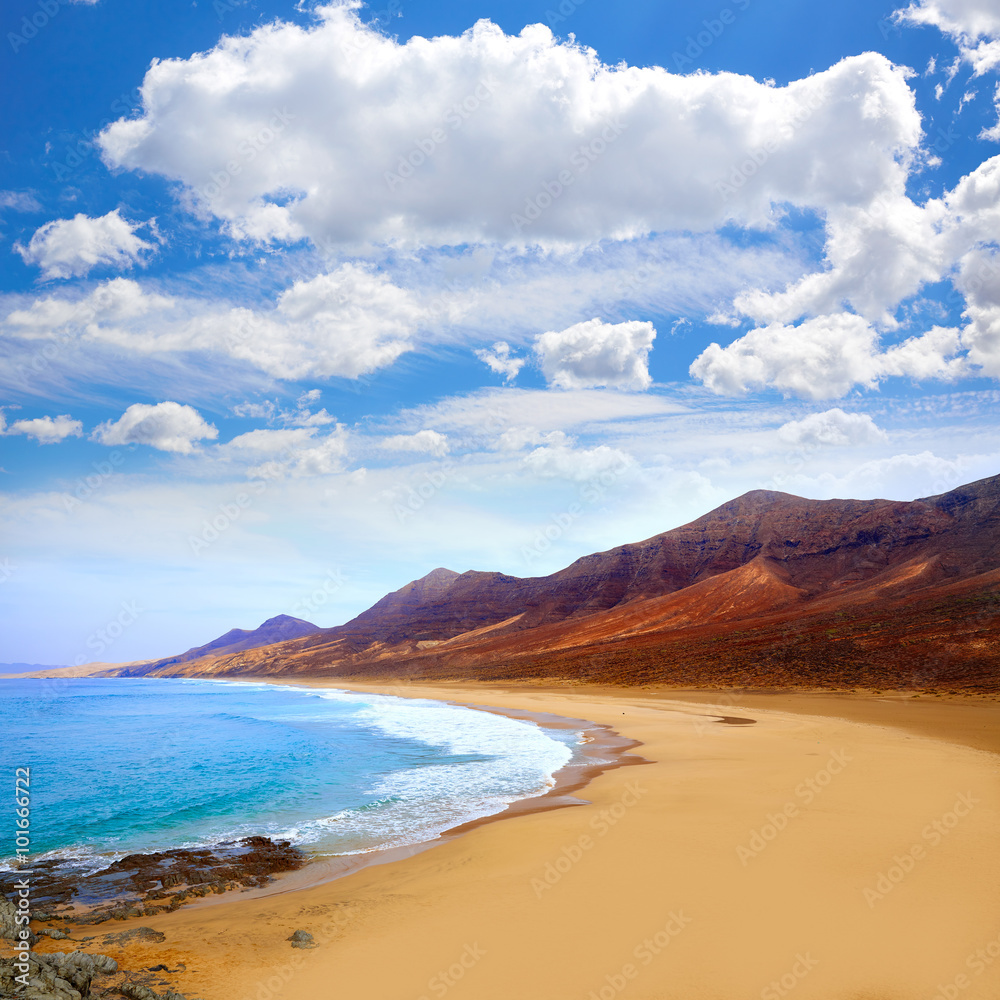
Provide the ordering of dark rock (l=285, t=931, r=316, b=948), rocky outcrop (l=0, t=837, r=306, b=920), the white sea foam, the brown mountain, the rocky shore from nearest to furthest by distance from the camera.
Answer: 1. the rocky shore
2. dark rock (l=285, t=931, r=316, b=948)
3. rocky outcrop (l=0, t=837, r=306, b=920)
4. the white sea foam
5. the brown mountain

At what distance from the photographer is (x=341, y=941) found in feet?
24.5

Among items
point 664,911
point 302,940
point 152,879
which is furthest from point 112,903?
point 664,911

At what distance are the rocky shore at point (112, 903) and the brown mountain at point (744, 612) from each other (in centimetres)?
3802

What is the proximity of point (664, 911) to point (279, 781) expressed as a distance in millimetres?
16118

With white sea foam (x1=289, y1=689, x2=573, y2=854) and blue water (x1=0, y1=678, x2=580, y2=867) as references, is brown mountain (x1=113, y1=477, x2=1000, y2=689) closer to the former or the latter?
white sea foam (x1=289, y1=689, x2=573, y2=854)

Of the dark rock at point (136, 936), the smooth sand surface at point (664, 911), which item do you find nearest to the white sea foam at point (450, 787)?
the smooth sand surface at point (664, 911)

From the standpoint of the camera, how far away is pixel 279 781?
2011cm

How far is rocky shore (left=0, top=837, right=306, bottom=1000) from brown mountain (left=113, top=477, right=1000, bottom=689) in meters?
38.0

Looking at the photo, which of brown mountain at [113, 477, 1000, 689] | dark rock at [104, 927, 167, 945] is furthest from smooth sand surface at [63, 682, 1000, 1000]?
brown mountain at [113, 477, 1000, 689]

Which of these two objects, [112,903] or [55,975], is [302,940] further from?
[112,903]

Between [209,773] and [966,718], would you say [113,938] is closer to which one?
[209,773]

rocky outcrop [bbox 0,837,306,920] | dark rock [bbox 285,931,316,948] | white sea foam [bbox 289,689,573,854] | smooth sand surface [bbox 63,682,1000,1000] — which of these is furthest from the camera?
white sea foam [bbox 289,689,573,854]

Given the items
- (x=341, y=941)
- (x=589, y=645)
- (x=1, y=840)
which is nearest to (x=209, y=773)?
(x=1, y=840)

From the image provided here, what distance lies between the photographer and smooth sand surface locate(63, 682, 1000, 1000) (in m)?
6.29
